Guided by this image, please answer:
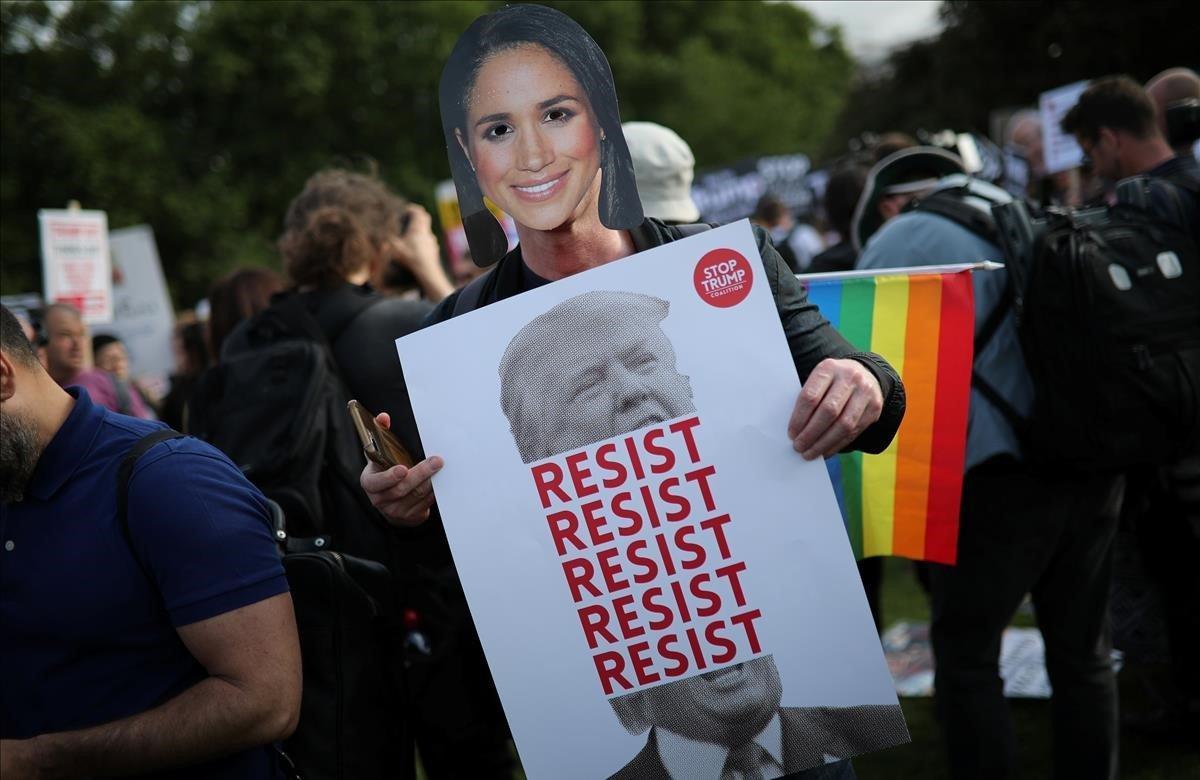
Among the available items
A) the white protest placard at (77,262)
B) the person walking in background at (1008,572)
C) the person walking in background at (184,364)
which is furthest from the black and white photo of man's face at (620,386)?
the white protest placard at (77,262)

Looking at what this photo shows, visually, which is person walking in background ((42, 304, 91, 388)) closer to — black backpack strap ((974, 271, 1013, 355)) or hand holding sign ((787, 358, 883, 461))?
black backpack strap ((974, 271, 1013, 355))

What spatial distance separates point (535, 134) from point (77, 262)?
6.01m

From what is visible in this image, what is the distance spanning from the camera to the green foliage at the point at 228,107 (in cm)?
2208

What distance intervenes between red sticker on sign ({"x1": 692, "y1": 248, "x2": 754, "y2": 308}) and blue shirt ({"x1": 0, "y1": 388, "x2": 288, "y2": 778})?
806 millimetres

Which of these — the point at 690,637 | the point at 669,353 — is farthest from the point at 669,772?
the point at 669,353

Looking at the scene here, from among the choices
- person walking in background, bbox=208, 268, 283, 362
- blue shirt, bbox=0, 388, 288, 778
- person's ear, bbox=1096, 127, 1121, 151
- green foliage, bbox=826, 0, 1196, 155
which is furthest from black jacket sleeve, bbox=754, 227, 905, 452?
green foliage, bbox=826, 0, 1196, 155

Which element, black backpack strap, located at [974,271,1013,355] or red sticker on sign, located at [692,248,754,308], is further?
black backpack strap, located at [974,271,1013,355]

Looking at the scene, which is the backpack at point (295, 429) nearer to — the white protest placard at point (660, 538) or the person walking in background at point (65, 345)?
the white protest placard at point (660, 538)

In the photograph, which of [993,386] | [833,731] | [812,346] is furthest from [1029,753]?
[812,346]

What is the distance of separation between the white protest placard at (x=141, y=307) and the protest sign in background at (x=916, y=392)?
8167 millimetres

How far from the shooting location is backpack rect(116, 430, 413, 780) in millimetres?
2066

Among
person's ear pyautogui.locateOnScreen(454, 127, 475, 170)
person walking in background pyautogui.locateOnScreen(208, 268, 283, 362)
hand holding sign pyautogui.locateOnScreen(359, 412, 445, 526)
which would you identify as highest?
person walking in background pyautogui.locateOnScreen(208, 268, 283, 362)

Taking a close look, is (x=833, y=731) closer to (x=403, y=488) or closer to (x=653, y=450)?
(x=653, y=450)

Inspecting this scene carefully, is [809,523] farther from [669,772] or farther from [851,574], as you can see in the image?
[669,772]
